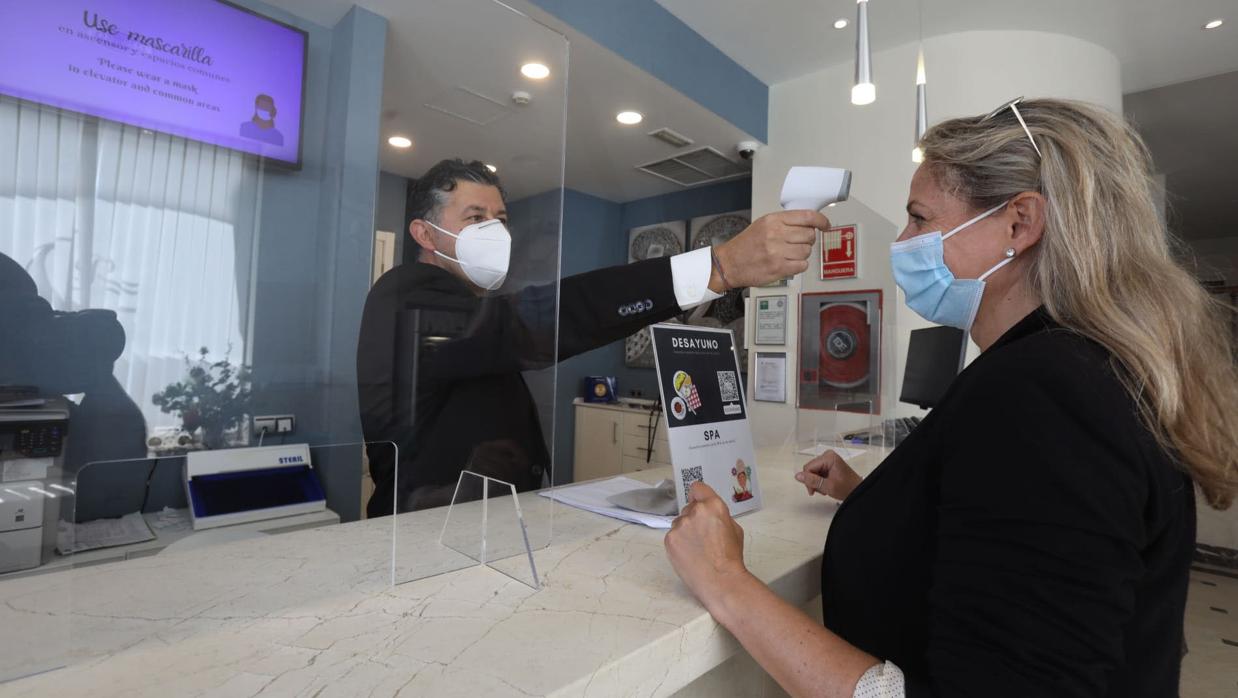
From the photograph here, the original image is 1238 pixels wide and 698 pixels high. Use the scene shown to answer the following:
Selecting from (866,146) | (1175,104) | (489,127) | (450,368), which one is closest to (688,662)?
(450,368)

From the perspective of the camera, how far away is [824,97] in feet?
12.0

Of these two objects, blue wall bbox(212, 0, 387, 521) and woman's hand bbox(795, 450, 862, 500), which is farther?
woman's hand bbox(795, 450, 862, 500)

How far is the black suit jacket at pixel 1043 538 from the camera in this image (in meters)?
0.54

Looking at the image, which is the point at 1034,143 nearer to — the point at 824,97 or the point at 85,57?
the point at 85,57

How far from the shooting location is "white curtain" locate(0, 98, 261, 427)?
20.4 inches

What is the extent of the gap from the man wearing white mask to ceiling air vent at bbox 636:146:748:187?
3.40 meters

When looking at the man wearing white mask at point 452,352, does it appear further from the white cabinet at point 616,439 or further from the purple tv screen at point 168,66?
the white cabinet at point 616,439

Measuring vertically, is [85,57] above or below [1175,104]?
below

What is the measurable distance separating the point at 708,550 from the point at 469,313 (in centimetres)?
47

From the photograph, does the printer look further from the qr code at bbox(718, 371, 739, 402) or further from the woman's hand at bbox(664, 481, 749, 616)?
the qr code at bbox(718, 371, 739, 402)

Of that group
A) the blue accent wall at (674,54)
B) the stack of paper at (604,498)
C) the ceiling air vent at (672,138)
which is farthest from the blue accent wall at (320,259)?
the ceiling air vent at (672,138)

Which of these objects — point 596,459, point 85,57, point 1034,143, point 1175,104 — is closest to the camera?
point 85,57

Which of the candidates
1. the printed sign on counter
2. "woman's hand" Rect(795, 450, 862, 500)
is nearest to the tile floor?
"woman's hand" Rect(795, 450, 862, 500)

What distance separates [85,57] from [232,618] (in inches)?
22.8
